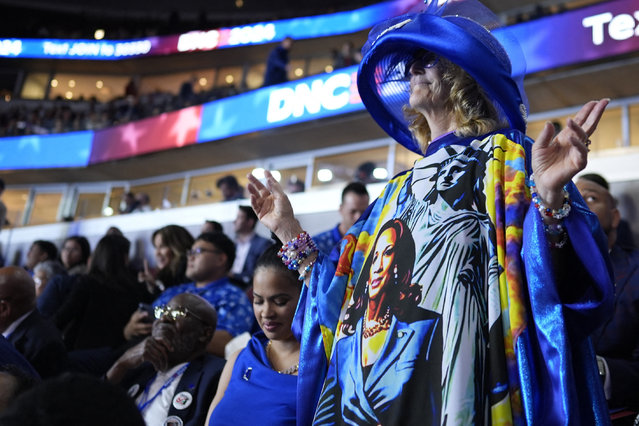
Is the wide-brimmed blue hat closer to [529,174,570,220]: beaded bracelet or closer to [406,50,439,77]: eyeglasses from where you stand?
[406,50,439,77]: eyeglasses

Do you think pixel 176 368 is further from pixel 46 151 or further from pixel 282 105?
pixel 46 151

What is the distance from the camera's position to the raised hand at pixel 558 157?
1281 mm

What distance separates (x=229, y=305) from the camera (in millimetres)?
3508

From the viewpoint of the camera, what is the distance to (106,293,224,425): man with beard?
2.63 meters

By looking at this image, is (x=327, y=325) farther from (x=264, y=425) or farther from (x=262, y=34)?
(x=262, y=34)

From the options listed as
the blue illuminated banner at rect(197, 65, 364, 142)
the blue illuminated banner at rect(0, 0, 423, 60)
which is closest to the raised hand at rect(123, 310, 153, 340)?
the blue illuminated banner at rect(197, 65, 364, 142)

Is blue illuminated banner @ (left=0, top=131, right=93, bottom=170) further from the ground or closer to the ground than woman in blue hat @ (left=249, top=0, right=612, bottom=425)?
further from the ground

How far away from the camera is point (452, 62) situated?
5.47ft

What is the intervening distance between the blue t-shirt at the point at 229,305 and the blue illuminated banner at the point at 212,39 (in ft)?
28.2

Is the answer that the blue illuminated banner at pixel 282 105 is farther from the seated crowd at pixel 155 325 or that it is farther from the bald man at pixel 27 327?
the bald man at pixel 27 327

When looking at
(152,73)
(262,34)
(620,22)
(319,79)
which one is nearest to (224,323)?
(620,22)

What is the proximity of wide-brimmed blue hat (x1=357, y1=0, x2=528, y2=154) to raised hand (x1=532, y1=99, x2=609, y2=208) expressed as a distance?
29 centimetres

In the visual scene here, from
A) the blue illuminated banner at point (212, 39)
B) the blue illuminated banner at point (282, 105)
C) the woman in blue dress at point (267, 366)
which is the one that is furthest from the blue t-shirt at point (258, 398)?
the blue illuminated banner at point (212, 39)

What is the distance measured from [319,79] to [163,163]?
195 inches
